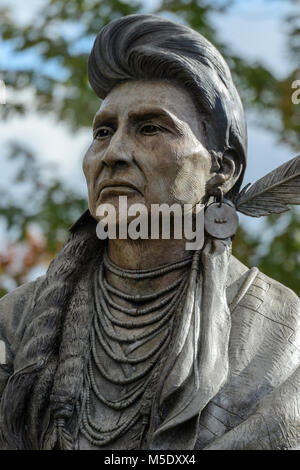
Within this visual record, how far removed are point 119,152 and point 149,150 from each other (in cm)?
13

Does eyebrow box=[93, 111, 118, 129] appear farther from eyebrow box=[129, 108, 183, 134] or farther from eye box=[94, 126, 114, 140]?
eyebrow box=[129, 108, 183, 134]

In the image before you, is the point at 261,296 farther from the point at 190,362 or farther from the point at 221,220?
the point at 190,362

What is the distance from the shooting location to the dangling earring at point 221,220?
17.7 ft

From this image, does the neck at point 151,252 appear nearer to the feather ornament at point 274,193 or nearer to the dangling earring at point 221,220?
the dangling earring at point 221,220

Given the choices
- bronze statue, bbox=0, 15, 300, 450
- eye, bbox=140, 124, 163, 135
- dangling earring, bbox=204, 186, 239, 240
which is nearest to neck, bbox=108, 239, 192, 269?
bronze statue, bbox=0, 15, 300, 450

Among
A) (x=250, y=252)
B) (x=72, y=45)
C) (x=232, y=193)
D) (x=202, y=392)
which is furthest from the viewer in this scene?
(x=72, y=45)

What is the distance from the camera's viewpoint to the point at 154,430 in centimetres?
493

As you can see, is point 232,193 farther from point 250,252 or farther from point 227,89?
point 250,252

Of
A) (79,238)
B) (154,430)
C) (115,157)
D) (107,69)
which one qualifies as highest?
(107,69)

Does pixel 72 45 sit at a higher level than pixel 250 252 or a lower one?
higher

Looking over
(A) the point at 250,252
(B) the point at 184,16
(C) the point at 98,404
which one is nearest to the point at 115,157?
(C) the point at 98,404

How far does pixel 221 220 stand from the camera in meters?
5.43

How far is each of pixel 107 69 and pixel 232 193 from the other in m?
0.78

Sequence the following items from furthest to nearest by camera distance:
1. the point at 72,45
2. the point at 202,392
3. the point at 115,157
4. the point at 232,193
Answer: the point at 72,45, the point at 232,193, the point at 115,157, the point at 202,392
